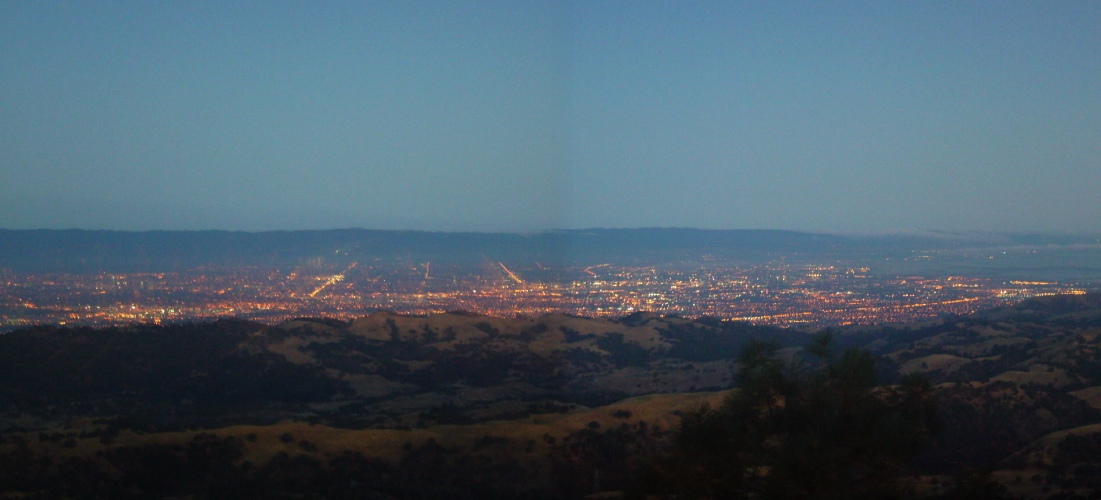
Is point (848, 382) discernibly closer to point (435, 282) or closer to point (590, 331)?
point (590, 331)

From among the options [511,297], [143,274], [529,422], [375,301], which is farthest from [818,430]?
[143,274]

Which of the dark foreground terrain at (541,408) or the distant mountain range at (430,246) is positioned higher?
the distant mountain range at (430,246)

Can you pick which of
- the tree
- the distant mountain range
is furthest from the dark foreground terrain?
the distant mountain range

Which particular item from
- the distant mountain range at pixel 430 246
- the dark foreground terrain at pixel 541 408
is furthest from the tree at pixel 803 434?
the distant mountain range at pixel 430 246

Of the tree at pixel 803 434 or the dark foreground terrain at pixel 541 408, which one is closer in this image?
the tree at pixel 803 434

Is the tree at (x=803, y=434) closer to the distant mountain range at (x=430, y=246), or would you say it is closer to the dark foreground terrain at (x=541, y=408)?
the dark foreground terrain at (x=541, y=408)

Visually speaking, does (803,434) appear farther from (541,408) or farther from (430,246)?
(430,246)

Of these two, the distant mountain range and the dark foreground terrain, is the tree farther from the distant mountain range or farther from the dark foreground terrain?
the distant mountain range
